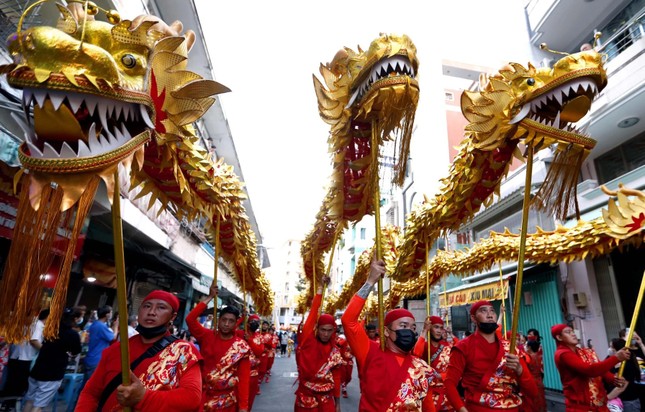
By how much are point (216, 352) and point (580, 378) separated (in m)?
3.54

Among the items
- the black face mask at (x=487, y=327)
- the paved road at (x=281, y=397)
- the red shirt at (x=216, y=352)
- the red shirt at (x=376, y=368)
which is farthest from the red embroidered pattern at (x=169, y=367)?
the paved road at (x=281, y=397)

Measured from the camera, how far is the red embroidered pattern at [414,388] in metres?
2.24

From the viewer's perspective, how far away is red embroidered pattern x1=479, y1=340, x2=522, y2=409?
278 cm

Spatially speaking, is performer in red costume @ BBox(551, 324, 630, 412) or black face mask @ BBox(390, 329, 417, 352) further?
performer in red costume @ BBox(551, 324, 630, 412)

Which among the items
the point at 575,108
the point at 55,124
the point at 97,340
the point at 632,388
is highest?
the point at 575,108

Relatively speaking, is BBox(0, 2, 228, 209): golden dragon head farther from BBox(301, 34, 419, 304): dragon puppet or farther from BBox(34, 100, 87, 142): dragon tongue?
BBox(301, 34, 419, 304): dragon puppet

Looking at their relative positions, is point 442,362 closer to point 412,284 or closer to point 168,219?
point 412,284

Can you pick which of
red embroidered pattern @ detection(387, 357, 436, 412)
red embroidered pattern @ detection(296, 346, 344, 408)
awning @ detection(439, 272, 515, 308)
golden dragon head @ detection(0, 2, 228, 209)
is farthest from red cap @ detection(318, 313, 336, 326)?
awning @ detection(439, 272, 515, 308)

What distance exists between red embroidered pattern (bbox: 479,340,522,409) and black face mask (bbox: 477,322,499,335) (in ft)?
0.79

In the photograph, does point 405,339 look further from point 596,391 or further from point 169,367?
point 596,391

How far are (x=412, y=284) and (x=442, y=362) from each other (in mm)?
3049

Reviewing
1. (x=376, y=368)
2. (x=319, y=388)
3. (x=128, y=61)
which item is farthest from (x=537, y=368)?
(x=128, y=61)

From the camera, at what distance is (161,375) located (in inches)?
79.0

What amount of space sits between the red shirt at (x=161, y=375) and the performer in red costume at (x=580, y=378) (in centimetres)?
342
